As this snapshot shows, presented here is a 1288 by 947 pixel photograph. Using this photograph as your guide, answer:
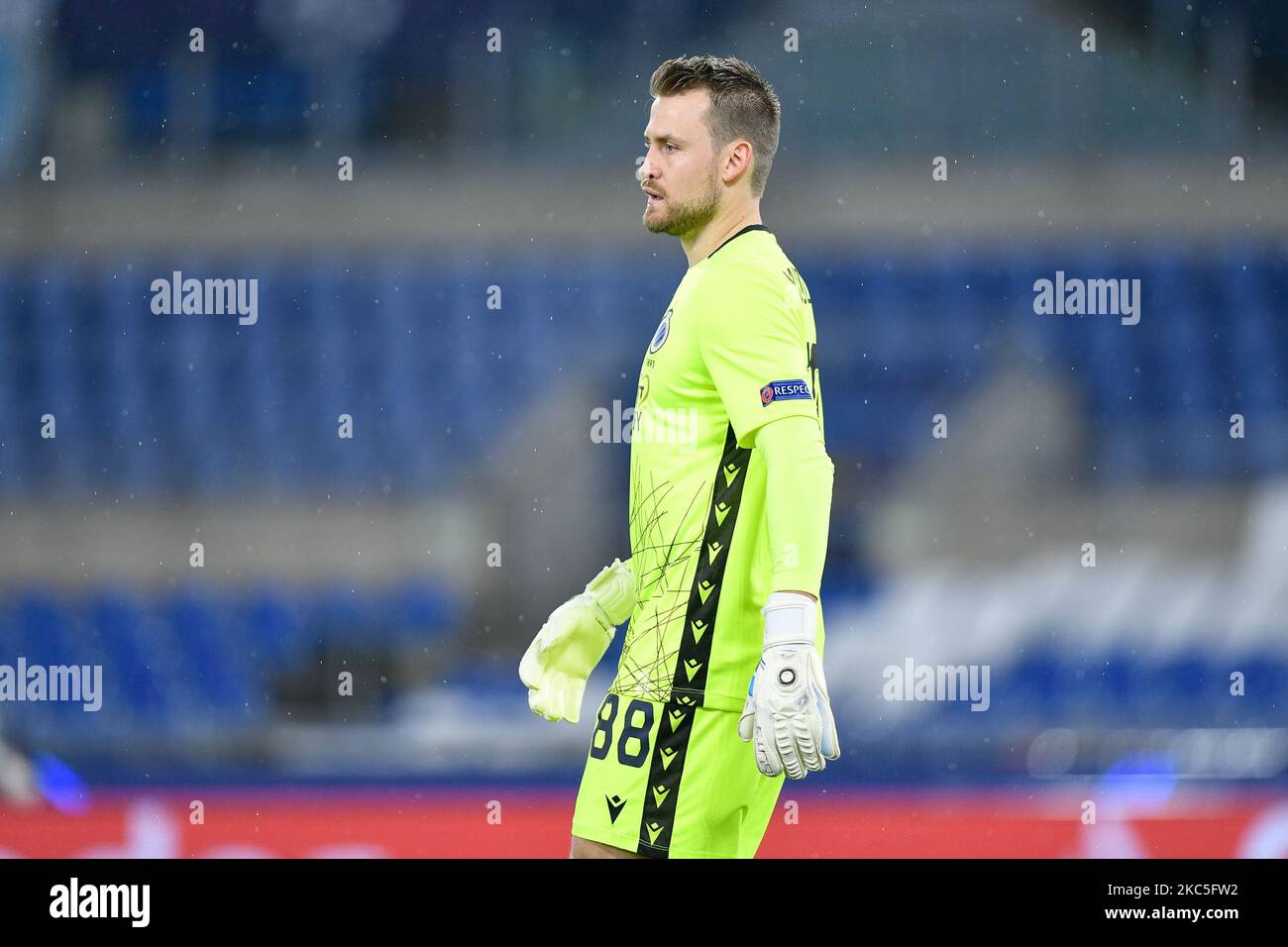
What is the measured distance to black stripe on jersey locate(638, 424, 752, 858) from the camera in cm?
208

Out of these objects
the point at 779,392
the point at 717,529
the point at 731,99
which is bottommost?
the point at 717,529

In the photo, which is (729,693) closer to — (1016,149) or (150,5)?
(1016,149)

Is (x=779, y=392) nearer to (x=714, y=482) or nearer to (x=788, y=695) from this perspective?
(x=714, y=482)

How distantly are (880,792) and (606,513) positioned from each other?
129 centimetres

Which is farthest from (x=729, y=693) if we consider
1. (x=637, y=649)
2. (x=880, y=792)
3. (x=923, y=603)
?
(x=923, y=603)

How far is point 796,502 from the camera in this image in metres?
1.96

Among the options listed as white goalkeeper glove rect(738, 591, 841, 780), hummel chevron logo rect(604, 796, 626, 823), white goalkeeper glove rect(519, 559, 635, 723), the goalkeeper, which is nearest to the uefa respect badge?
the goalkeeper

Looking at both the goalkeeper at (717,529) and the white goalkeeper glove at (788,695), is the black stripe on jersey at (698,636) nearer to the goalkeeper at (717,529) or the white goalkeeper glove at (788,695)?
the goalkeeper at (717,529)

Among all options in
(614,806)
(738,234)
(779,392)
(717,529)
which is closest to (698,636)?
(717,529)

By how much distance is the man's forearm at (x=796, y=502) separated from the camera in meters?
1.96

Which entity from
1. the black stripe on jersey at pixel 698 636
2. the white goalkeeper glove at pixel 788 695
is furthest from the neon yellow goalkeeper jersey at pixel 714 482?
the white goalkeeper glove at pixel 788 695

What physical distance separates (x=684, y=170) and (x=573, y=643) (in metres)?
0.79

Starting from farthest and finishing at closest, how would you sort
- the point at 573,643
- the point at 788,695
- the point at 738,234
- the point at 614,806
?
1. the point at 573,643
2. the point at 738,234
3. the point at 614,806
4. the point at 788,695

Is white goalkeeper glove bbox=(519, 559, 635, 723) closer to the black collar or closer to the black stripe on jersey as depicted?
the black stripe on jersey
